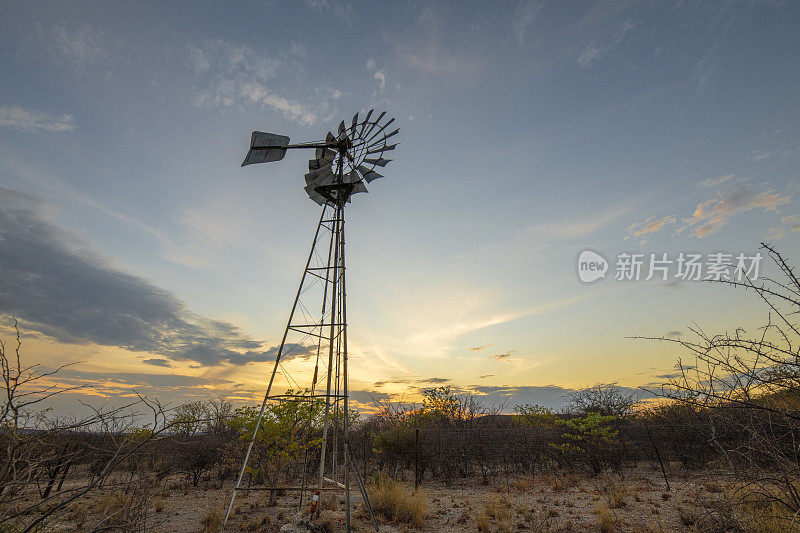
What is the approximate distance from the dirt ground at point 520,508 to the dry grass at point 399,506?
0.25m

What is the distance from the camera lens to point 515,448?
1995 cm

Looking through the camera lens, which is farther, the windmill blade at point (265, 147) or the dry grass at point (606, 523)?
the windmill blade at point (265, 147)

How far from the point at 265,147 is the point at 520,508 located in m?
12.4

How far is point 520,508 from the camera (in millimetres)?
10594

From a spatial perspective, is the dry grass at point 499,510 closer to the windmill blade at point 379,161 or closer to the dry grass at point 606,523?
the dry grass at point 606,523

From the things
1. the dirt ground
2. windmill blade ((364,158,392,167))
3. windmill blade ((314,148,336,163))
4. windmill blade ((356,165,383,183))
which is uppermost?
windmill blade ((314,148,336,163))

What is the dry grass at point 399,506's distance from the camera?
994cm

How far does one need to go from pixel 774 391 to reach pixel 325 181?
9393mm

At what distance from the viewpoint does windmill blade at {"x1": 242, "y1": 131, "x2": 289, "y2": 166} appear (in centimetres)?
978

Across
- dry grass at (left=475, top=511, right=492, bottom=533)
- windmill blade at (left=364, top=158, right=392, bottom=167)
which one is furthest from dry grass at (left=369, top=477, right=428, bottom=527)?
windmill blade at (left=364, top=158, right=392, bottom=167)

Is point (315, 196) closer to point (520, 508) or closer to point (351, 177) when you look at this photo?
point (351, 177)

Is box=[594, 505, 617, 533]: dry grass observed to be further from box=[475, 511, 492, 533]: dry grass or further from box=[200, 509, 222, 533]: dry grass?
box=[200, 509, 222, 533]: dry grass

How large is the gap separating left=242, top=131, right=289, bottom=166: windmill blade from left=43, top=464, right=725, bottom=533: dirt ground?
8908mm

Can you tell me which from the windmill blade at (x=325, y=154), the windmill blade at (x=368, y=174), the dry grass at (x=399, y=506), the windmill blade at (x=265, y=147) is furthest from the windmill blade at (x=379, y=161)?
the dry grass at (x=399, y=506)
